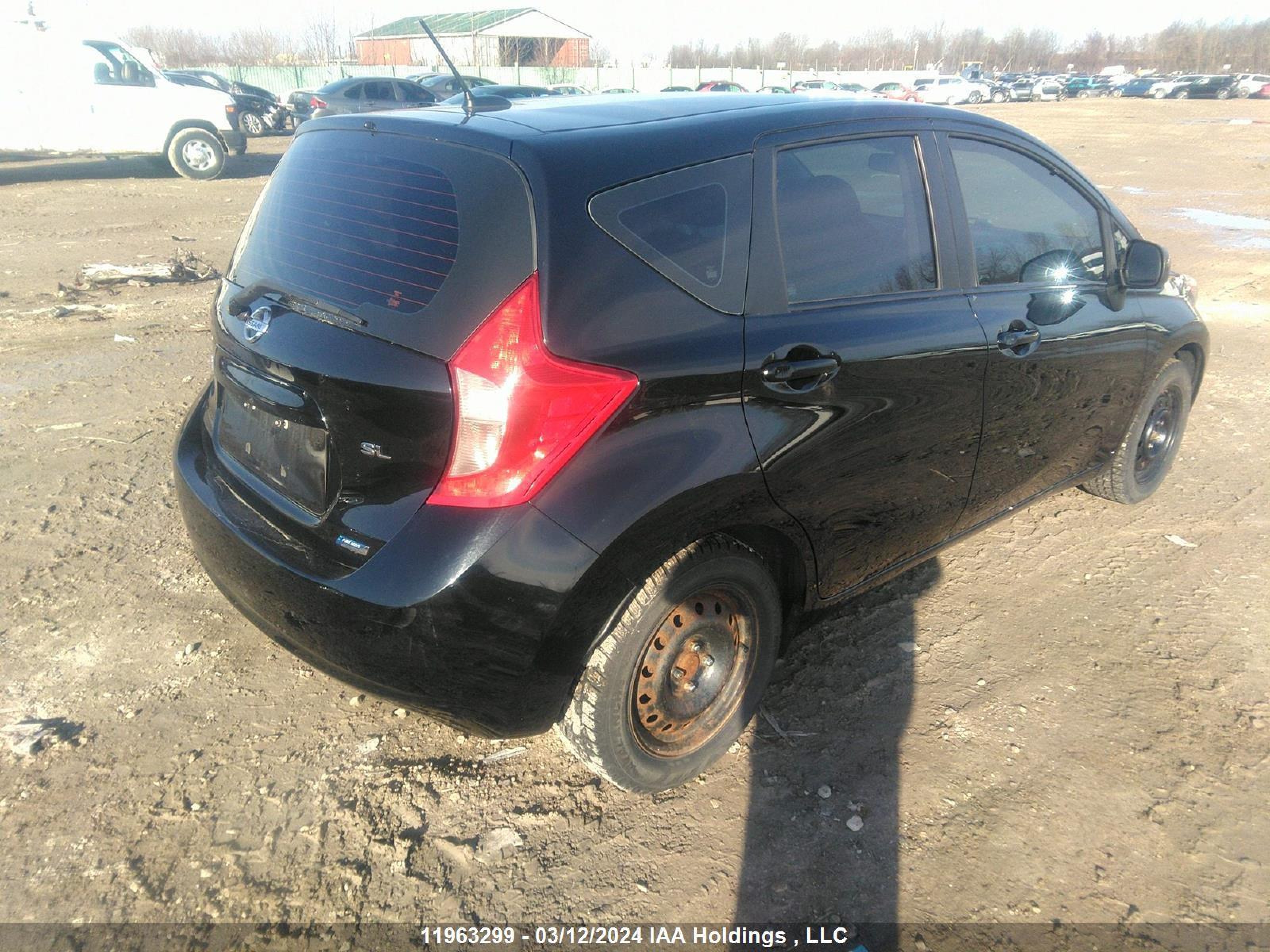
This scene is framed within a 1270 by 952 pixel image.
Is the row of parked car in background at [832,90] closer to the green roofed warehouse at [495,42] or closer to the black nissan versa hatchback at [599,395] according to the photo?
the black nissan versa hatchback at [599,395]

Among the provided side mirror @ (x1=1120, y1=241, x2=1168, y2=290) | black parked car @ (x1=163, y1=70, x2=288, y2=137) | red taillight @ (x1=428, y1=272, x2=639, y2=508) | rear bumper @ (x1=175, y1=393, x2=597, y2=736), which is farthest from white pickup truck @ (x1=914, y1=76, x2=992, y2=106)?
rear bumper @ (x1=175, y1=393, x2=597, y2=736)

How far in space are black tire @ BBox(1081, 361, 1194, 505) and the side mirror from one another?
636 millimetres

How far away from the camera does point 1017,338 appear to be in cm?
329

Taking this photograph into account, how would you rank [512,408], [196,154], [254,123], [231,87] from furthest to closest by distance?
[231,87]
[254,123]
[196,154]
[512,408]

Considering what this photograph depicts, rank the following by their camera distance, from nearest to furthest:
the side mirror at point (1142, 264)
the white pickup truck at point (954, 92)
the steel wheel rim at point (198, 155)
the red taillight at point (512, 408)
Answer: the red taillight at point (512, 408), the side mirror at point (1142, 264), the steel wheel rim at point (198, 155), the white pickup truck at point (954, 92)

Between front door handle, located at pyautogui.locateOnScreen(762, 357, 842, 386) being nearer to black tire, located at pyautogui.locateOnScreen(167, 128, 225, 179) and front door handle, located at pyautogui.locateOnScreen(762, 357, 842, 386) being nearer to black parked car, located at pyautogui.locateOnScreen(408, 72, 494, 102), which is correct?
black tire, located at pyautogui.locateOnScreen(167, 128, 225, 179)

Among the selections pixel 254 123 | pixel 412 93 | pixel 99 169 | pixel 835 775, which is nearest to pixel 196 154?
pixel 99 169

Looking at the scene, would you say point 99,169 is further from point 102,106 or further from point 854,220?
point 854,220

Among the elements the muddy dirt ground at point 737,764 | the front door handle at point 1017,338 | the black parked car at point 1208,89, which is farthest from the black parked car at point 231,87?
the black parked car at point 1208,89

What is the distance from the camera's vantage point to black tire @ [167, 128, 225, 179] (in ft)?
53.5

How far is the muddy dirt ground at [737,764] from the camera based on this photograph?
242 centimetres

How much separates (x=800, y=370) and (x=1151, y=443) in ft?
9.64

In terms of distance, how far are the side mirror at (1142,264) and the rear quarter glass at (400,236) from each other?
2.77 metres

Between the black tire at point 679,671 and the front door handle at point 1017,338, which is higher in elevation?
the front door handle at point 1017,338
